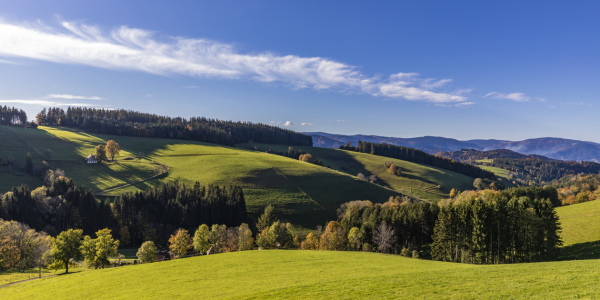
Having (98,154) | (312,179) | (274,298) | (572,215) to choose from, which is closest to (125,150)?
(98,154)

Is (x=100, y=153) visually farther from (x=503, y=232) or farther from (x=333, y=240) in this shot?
(x=503, y=232)

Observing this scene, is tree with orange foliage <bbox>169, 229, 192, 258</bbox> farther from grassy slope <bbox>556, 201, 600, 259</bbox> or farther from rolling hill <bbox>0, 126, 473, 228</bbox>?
grassy slope <bbox>556, 201, 600, 259</bbox>

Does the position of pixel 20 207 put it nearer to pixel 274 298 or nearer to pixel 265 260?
pixel 265 260

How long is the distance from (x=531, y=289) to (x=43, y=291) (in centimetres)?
5459

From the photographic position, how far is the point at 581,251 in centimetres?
5341

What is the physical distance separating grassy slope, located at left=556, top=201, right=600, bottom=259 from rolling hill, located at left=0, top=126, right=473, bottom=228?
57087 mm

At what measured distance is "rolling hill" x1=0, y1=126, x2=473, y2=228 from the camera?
109 meters

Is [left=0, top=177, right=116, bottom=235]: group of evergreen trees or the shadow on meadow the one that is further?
[left=0, top=177, right=116, bottom=235]: group of evergreen trees

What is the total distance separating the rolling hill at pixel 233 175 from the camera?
109 m

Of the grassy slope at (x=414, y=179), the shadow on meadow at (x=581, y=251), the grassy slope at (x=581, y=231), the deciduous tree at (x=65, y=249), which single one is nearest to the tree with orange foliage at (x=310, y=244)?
the deciduous tree at (x=65, y=249)

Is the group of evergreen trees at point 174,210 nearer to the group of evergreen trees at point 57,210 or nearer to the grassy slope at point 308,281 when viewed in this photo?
the group of evergreen trees at point 57,210

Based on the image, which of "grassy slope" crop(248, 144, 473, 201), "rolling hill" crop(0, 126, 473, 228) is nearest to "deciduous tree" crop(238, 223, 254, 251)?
"rolling hill" crop(0, 126, 473, 228)

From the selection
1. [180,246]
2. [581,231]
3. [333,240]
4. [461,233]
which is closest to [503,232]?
[461,233]

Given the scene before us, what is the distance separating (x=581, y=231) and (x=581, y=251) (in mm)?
12066
